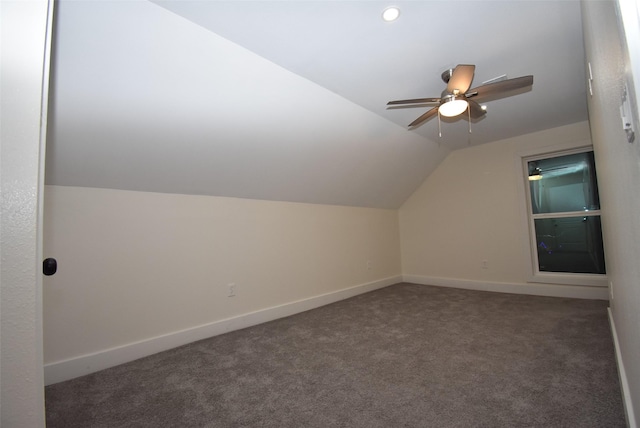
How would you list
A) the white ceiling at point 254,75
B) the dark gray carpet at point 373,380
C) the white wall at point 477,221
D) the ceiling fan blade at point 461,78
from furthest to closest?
1. the white wall at point 477,221
2. the ceiling fan blade at point 461,78
3. the white ceiling at point 254,75
4. the dark gray carpet at point 373,380

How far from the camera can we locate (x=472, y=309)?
323cm

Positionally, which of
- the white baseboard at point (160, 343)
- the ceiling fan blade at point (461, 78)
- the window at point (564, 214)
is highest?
Answer: the ceiling fan blade at point (461, 78)

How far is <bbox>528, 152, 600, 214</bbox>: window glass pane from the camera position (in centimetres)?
359

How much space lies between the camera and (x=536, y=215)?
13.0ft

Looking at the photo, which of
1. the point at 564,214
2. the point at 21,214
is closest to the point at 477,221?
the point at 564,214

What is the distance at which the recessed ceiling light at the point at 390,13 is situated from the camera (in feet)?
5.44

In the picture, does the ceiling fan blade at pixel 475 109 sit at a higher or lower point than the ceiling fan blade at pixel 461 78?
lower

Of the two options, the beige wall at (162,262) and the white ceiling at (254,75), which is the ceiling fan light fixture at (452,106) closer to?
the white ceiling at (254,75)

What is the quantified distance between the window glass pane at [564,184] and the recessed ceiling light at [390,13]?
3.53 meters

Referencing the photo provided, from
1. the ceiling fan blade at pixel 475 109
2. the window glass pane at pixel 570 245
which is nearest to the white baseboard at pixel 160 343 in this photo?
the ceiling fan blade at pixel 475 109

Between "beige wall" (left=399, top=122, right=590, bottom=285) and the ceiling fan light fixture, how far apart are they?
2.44m

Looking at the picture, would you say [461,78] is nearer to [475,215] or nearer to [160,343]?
[475,215]

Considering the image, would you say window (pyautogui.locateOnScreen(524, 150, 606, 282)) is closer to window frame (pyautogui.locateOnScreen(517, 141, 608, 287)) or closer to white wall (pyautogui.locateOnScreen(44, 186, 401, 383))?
window frame (pyautogui.locateOnScreen(517, 141, 608, 287))

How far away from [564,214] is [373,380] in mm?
3688
